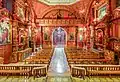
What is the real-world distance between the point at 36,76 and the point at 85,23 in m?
21.1

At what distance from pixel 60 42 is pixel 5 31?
25.6m

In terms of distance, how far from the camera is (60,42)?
38.8 metres

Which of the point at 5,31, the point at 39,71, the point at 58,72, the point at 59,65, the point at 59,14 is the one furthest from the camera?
the point at 59,14

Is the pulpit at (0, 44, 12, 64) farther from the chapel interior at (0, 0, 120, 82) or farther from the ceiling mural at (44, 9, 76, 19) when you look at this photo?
the ceiling mural at (44, 9, 76, 19)

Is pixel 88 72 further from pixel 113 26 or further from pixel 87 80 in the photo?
pixel 113 26

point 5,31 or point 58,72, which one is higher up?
point 5,31

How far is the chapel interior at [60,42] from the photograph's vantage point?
23.4 feet

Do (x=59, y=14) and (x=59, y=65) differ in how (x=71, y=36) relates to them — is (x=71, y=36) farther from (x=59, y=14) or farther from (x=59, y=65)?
(x=59, y=65)

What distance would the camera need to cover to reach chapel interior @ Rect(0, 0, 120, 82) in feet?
23.4

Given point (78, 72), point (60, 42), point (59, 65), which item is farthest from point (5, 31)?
point (60, 42)

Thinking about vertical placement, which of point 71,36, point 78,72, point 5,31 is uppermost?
point 71,36

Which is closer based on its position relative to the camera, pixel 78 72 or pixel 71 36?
pixel 78 72

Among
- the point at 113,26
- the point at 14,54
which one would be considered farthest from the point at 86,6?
the point at 14,54

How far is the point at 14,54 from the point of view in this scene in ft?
47.9
